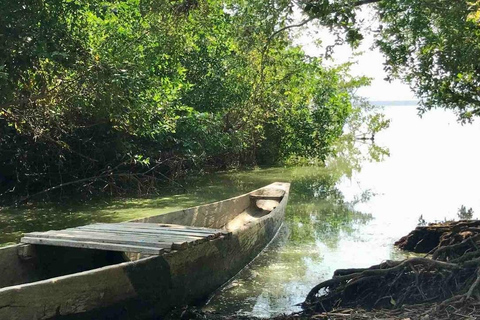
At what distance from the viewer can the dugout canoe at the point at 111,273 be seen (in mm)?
3594

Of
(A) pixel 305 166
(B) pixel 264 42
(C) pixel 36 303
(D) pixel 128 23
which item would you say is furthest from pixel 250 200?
(A) pixel 305 166

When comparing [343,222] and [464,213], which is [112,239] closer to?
[343,222]

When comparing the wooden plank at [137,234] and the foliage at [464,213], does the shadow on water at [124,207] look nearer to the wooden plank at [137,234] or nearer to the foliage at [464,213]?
the wooden plank at [137,234]

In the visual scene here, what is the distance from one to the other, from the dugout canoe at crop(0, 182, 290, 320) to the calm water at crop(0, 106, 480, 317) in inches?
16.7

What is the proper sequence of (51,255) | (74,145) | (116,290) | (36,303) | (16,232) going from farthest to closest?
(74,145) < (16,232) < (51,255) < (116,290) < (36,303)

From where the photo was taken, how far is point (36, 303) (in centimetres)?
347

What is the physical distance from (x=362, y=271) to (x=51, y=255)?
9.71ft

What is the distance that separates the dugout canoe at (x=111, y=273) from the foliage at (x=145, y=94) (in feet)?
6.86

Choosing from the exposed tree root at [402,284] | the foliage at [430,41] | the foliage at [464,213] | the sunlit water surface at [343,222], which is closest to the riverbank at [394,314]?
the exposed tree root at [402,284]

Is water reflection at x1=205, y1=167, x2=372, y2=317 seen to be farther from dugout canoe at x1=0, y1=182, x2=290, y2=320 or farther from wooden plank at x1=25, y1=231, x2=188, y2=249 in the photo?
wooden plank at x1=25, y1=231, x2=188, y2=249

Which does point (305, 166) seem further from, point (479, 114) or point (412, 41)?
point (412, 41)

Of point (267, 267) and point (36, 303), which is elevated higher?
point (36, 303)

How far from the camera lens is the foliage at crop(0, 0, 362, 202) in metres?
6.77

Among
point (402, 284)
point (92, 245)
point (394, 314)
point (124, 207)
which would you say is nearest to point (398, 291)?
point (402, 284)
